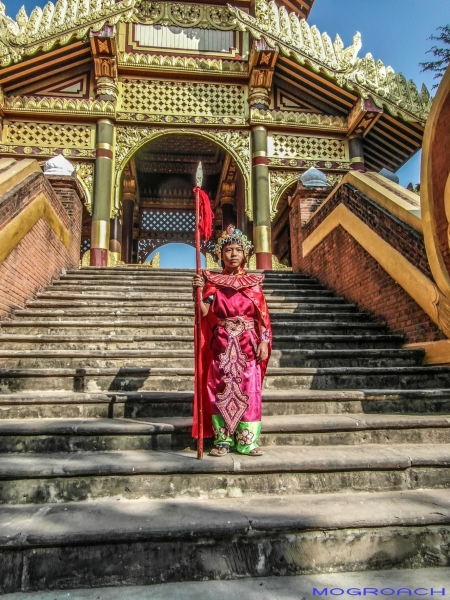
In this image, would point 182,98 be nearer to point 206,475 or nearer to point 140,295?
point 140,295

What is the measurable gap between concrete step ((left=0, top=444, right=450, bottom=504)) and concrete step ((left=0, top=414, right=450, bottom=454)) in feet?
0.45

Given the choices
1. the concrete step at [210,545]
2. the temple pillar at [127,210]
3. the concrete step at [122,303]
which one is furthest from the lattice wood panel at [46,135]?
the concrete step at [210,545]

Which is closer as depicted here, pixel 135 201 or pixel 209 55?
pixel 209 55

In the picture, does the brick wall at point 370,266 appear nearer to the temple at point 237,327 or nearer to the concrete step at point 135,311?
the temple at point 237,327

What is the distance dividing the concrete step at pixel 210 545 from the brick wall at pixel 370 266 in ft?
9.31

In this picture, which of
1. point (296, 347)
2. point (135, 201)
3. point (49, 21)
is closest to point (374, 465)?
point (296, 347)

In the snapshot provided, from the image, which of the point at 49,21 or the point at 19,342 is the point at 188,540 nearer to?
the point at 19,342

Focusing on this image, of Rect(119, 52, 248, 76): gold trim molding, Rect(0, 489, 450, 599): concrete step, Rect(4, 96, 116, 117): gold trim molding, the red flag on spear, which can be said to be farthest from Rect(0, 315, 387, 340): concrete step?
Rect(119, 52, 248, 76): gold trim molding

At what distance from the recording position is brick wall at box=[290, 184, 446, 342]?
4.98 meters

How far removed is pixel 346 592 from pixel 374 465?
3.05 feet

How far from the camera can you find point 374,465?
276cm

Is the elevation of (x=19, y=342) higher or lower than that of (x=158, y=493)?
higher

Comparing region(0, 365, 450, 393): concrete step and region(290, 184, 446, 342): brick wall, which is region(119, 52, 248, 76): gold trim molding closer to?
region(290, 184, 446, 342): brick wall

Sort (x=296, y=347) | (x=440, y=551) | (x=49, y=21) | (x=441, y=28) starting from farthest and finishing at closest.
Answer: (x=441, y=28) < (x=49, y=21) < (x=296, y=347) < (x=440, y=551)
